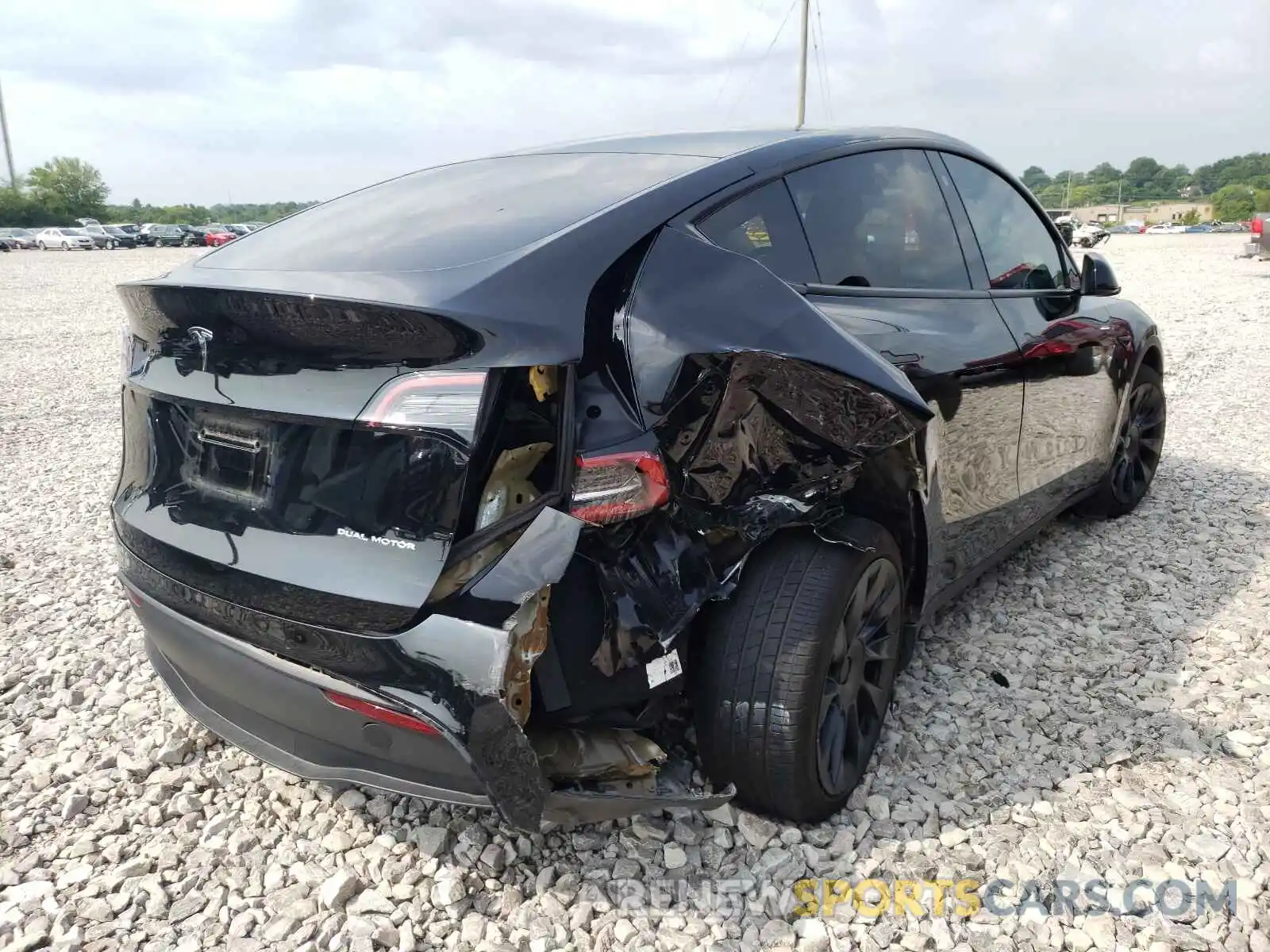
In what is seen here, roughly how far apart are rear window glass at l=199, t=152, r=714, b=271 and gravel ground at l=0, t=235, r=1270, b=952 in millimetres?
1399

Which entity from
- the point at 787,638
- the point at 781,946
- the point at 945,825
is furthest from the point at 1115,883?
the point at 787,638

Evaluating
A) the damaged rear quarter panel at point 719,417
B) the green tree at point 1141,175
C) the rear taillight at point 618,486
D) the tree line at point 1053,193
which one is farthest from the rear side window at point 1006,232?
the green tree at point 1141,175

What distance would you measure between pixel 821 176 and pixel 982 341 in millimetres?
766

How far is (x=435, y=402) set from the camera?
5.54ft

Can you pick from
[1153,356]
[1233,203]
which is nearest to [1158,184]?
[1233,203]

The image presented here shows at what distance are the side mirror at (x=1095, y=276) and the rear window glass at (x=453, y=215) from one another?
2151 millimetres

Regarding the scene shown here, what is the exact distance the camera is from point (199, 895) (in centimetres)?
213

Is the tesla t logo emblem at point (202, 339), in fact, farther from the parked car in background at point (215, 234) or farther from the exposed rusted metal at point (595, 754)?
the parked car in background at point (215, 234)

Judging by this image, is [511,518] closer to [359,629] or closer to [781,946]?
[359,629]

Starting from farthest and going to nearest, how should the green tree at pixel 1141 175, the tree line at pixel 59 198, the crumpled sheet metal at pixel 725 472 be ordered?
1. the green tree at pixel 1141 175
2. the tree line at pixel 59 198
3. the crumpled sheet metal at pixel 725 472

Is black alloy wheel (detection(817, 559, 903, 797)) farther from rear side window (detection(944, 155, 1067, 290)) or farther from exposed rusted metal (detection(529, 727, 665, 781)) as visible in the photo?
rear side window (detection(944, 155, 1067, 290))

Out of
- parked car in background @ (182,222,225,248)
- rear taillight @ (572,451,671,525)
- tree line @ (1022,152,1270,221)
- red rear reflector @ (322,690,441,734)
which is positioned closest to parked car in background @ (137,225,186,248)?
→ parked car in background @ (182,222,225,248)

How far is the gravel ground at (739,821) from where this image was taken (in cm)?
204

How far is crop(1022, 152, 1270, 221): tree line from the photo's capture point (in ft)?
321
